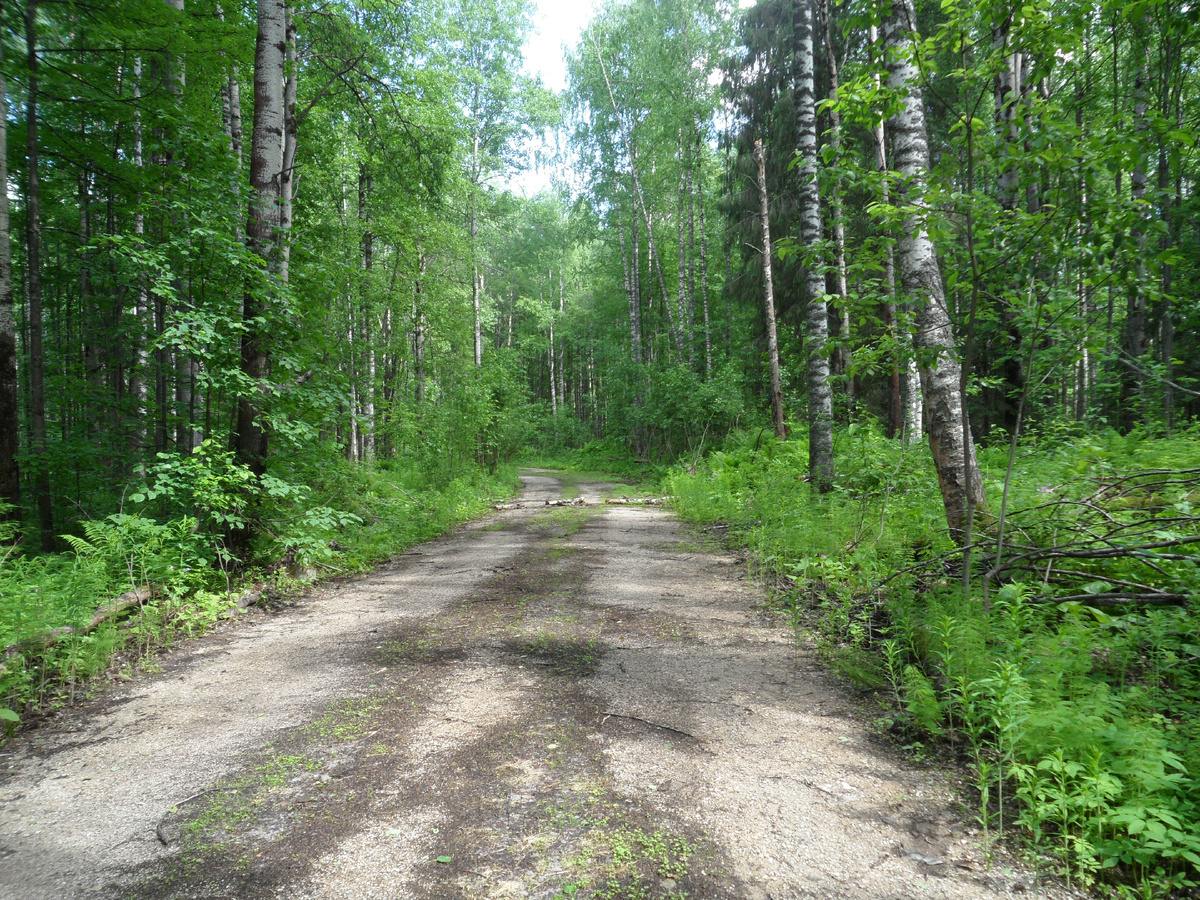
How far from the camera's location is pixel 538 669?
400 cm

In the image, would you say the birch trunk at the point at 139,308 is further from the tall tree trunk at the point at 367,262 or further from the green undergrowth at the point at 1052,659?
the green undergrowth at the point at 1052,659

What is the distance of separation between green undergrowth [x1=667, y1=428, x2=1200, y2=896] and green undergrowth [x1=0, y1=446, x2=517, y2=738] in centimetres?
495

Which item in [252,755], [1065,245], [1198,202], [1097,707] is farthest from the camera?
[1198,202]

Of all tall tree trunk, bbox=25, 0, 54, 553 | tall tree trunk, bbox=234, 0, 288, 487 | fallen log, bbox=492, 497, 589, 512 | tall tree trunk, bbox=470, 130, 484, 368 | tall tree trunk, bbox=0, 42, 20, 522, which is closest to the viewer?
tall tree trunk, bbox=0, 42, 20, 522

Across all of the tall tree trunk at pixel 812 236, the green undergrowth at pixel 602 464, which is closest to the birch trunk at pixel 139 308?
the tall tree trunk at pixel 812 236

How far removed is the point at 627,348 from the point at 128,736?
29.9 m

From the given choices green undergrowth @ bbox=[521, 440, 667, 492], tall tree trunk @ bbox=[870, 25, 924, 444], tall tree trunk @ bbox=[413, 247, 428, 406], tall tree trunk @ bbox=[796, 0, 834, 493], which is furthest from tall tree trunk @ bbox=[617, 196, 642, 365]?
tall tree trunk @ bbox=[796, 0, 834, 493]

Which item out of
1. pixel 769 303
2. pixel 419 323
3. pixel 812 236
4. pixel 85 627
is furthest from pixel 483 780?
pixel 419 323

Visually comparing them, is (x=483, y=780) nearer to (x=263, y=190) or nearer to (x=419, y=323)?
(x=263, y=190)

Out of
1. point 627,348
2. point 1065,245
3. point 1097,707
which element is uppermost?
point 627,348

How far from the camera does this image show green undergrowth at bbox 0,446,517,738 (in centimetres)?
376

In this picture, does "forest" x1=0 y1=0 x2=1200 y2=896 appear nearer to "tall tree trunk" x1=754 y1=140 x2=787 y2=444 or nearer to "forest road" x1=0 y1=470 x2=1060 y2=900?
"tall tree trunk" x1=754 y1=140 x2=787 y2=444

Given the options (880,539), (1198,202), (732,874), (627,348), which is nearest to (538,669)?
(732,874)

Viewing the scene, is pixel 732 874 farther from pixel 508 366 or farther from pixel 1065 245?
pixel 508 366
